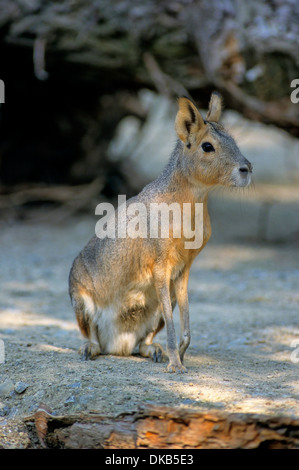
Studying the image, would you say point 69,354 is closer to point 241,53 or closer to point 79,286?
point 79,286

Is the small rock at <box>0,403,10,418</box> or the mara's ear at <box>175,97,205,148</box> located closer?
the small rock at <box>0,403,10,418</box>

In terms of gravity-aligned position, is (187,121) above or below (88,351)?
above

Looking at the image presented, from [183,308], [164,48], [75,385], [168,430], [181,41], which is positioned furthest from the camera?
[164,48]

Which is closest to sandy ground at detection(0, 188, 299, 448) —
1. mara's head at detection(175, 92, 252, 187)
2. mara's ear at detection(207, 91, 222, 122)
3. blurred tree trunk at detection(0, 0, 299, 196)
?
mara's head at detection(175, 92, 252, 187)

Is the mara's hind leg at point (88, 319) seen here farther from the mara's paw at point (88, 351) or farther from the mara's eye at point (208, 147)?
the mara's eye at point (208, 147)

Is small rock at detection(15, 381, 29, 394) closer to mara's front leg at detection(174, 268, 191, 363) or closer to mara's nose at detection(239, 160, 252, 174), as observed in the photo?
mara's front leg at detection(174, 268, 191, 363)

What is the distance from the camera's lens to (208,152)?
13.2 ft

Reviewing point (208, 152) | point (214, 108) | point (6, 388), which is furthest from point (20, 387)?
point (214, 108)

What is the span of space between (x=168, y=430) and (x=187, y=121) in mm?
1791

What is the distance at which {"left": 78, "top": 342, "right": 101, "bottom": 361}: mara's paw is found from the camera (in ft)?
14.4

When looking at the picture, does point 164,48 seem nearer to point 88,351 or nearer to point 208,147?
point 208,147

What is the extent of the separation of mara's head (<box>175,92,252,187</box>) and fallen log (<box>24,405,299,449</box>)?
1.39m

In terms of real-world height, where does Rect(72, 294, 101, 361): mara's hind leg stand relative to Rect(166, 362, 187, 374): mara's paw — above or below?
above
